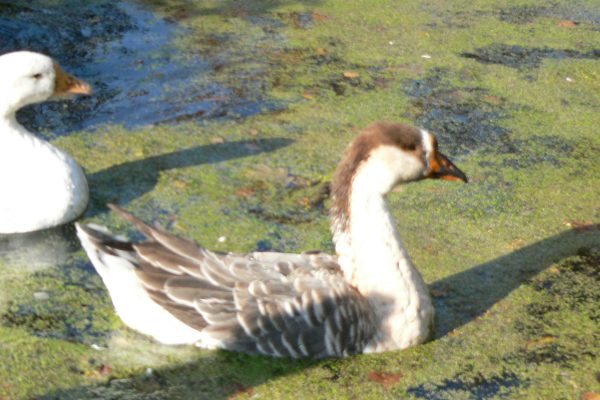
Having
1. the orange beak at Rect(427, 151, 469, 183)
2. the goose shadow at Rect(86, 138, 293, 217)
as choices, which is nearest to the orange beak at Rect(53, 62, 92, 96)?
the goose shadow at Rect(86, 138, 293, 217)

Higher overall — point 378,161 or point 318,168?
point 378,161

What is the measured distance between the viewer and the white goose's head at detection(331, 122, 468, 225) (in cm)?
437

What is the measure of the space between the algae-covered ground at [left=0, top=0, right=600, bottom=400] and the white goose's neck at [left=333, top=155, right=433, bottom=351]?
0.14 metres

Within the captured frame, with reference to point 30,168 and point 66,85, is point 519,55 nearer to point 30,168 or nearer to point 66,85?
point 66,85

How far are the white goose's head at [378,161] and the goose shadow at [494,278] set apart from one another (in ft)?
2.52

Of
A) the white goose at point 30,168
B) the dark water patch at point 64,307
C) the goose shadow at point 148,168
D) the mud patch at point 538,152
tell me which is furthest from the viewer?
the mud patch at point 538,152

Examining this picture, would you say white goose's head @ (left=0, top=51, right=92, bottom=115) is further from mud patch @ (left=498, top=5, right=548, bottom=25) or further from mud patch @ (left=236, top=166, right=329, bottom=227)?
mud patch @ (left=498, top=5, right=548, bottom=25)

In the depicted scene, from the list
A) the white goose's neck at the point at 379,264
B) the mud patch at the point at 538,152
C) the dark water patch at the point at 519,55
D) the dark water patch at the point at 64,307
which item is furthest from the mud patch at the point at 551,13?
the dark water patch at the point at 64,307

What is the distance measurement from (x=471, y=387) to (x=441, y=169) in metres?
1.00

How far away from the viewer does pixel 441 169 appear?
4602 millimetres

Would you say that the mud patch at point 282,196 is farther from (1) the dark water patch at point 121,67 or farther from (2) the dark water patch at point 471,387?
(2) the dark water patch at point 471,387

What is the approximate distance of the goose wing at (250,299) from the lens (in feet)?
14.0

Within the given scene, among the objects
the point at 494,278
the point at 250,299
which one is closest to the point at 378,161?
the point at 250,299

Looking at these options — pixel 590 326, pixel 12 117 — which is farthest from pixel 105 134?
pixel 590 326
